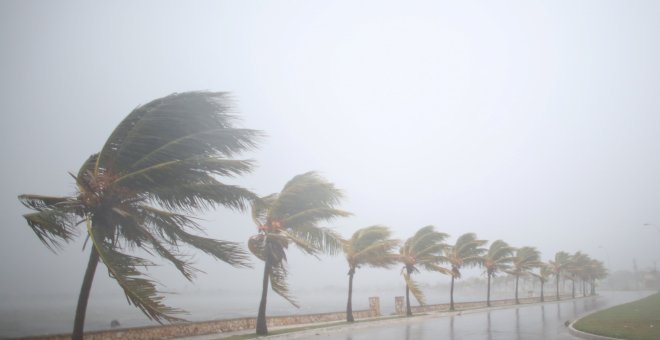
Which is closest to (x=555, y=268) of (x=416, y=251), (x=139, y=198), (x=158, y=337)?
(x=416, y=251)

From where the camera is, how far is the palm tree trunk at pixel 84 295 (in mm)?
8648

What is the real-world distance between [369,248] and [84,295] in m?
17.5

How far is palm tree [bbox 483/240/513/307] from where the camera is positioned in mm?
42625

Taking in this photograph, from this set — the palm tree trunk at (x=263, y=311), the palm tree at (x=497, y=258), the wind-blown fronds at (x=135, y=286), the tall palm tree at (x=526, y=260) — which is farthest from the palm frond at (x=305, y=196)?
the tall palm tree at (x=526, y=260)

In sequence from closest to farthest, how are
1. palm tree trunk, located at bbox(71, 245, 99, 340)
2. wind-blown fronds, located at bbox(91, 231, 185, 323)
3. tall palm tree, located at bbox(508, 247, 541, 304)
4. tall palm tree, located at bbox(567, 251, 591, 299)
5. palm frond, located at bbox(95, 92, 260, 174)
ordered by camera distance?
1. wind-blown fronds, located at bbox(91, 231, 185, 323)
2. palm tree trunk, located at bbox(71, 245, 99, 340)
3. palm frond, located at bbox(95, 92, 260, 174)
4. tall palm tree, located at bbox(508, 247, 541, 304)
5. tall palm tree, located at bbox(567, 251, 591, 299)

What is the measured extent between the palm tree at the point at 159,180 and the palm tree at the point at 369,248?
52.9 ft

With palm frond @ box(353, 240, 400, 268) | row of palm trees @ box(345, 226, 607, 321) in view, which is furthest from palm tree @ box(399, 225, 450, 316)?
palm frond @ box(353, 240, 400, 268)

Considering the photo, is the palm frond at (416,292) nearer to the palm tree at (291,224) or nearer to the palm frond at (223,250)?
the palm tree at (291,224)

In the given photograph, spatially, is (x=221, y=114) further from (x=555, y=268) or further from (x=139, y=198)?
(x=555, y=268)

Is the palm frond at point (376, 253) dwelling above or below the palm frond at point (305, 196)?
below

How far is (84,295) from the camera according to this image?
9.05 m

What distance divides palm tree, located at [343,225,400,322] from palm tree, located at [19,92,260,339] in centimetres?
1614

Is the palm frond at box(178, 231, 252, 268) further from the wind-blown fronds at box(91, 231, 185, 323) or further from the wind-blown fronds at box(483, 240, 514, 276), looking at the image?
the wind-blown fronds at box(483, 240, 514, 276)

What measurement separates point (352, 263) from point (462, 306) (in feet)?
74.9
